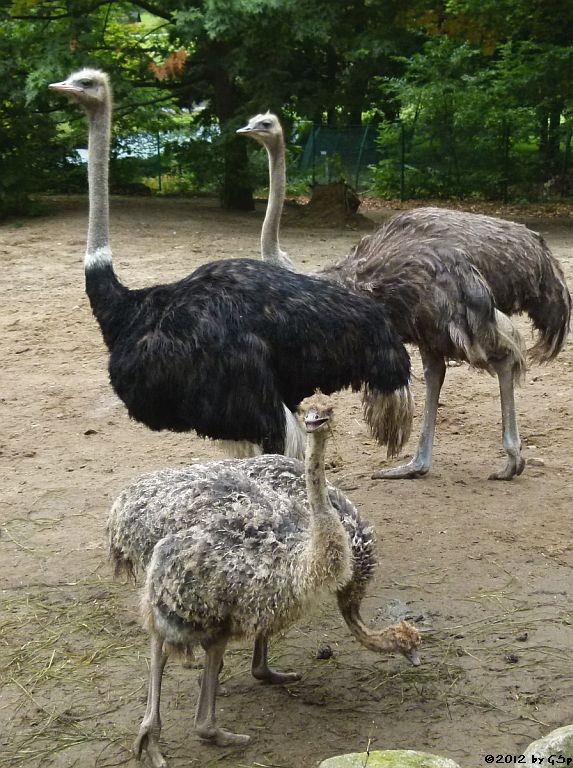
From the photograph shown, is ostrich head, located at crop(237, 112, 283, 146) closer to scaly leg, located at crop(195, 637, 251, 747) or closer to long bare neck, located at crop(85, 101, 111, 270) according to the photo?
long bare neck, located at crop(85, 101, 111, 270)

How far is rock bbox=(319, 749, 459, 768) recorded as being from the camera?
8.73 ft

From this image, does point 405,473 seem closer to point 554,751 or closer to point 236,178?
point 554,751

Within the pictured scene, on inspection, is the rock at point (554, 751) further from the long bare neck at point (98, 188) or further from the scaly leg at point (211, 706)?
the long bare neck at point (98, 188)

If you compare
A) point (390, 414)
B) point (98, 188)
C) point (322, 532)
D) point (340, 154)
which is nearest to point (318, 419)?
point (322, 532)

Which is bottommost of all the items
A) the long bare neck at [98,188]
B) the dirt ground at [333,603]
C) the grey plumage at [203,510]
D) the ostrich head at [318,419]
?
the dirt ground at [333,603]

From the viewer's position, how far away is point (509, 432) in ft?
17.5

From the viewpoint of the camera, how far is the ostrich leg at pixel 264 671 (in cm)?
350

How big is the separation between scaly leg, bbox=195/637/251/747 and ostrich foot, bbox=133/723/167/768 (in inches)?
5.7

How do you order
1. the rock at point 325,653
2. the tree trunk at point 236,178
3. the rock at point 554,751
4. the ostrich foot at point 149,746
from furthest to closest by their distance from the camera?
the tree trunk at point 236,178, the rock at point 325,653, the ostrich foot at point 149,746, the rock at point 554,751

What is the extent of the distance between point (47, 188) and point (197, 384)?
13337mm

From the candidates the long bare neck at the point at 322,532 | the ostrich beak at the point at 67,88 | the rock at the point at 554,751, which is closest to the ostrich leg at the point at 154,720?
the long bare neck at the point at 322,532

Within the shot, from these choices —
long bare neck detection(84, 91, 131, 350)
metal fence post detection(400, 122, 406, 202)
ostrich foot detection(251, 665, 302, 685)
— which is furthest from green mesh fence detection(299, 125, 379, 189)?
ostrich foot detection(251, 665, 302, 685)

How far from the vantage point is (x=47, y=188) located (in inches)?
659

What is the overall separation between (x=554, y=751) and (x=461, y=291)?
2.63 meters
